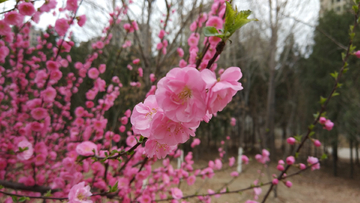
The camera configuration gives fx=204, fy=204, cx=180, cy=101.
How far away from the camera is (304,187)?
22.0 ft

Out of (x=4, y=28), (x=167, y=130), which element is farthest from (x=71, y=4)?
(x=167, y=130)

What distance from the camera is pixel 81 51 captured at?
632cm

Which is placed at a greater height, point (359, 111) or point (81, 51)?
point (81, 51)

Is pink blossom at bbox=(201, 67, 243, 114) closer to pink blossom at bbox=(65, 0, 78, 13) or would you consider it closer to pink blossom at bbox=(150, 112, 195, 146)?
pink blossom at bbox=(150, 112, 195, 146)

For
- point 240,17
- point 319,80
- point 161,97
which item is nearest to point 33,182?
point 161,97

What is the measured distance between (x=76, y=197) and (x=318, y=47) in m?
10.3

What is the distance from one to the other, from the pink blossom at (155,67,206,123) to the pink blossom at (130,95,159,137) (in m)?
0.08

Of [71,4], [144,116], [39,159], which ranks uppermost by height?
→ [71,4]

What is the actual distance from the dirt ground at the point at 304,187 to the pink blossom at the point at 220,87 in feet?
13.2

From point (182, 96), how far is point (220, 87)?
0.30 ft

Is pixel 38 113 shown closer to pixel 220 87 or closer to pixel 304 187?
pixel 220 87

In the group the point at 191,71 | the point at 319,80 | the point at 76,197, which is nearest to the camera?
the point at 191,71

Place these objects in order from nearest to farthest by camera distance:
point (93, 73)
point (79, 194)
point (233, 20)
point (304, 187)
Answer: point (233, 20) → point (79, 194) → point (93, 73) → point (304, 187)

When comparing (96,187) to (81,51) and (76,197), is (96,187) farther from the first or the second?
(81,51)
